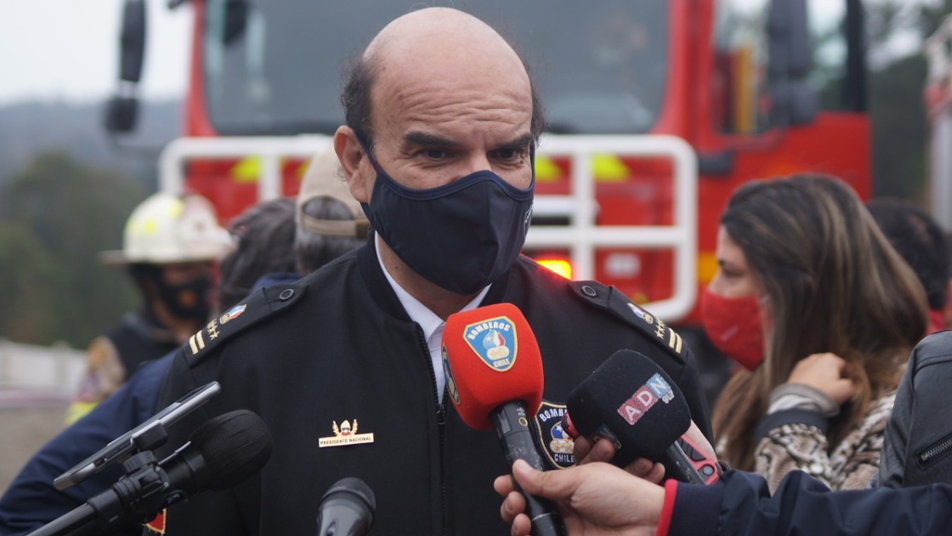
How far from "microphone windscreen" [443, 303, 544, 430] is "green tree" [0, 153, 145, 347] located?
31.2m

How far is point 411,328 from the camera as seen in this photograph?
240 centimetres

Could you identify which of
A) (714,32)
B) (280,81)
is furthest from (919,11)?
(280,81)

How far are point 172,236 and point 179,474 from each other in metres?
4.09

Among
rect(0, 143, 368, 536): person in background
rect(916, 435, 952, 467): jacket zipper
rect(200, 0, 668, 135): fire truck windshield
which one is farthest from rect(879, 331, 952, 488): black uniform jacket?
rect(200, 0, 668, 135): fire truck windshield

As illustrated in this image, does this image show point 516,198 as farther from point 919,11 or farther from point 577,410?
point 919,11

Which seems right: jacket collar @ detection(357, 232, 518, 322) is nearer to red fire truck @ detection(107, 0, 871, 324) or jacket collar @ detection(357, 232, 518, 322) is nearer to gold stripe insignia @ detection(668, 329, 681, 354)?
gold stripe insignia @ detection(668, 329, 681, 354)

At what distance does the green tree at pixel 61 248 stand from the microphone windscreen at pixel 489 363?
102ft

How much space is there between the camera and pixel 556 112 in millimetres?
6832

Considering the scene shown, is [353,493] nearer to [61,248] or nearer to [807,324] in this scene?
[807,324]

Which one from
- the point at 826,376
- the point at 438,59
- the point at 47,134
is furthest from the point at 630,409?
the point at 47,134

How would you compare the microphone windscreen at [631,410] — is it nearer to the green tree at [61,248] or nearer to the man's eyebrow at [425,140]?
the man's eyebrow at [425,140]

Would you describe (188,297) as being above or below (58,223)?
above

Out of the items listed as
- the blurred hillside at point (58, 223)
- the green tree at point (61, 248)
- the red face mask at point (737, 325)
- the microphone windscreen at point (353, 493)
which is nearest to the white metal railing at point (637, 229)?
the red face mask at point (737, 325)

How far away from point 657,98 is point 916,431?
4990mm
